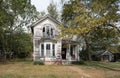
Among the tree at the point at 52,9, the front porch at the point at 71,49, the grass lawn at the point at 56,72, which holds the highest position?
the tree at the point at 52,9

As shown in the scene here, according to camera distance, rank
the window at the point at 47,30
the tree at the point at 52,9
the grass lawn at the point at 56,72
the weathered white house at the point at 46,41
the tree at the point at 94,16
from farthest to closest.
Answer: the tree at the point at 52,9 < the window at the point at 47,30 < the weathered white house at the point at 46,41 < the tree at the point at 94,16 < the grass lawn at the point at 56,72

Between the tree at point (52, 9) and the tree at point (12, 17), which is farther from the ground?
the tree at point (52, 9)

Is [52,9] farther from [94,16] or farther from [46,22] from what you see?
[94,16]

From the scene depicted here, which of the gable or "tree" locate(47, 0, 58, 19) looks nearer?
the gable

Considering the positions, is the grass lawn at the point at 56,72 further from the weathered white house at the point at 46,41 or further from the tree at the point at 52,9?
the tree at the point at 52,9

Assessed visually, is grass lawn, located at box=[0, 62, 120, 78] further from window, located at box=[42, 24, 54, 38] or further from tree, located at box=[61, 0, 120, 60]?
window, located at box=[42, 24, 54, 38]

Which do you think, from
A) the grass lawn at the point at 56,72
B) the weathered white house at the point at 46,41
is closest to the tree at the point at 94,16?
the grass lawn at the point at 56,72

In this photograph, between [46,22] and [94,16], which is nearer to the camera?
[94,16]

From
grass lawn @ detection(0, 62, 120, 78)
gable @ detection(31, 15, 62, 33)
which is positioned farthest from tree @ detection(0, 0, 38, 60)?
grass lawn @ detection(0, 62, 120, 78)

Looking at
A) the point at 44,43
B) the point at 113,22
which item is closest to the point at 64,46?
the point at 44,43

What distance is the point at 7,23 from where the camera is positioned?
144 ft

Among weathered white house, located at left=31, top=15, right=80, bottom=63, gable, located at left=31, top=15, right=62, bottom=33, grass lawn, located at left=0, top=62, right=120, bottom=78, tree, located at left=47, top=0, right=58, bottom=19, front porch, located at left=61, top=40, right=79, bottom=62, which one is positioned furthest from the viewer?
tree, located at left=47, top=0, right=58, bottom=19

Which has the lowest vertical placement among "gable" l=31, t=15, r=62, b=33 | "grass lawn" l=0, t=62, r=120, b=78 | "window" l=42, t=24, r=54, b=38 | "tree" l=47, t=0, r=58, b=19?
"grass lawn" l=0, t=62, r=120, b=78

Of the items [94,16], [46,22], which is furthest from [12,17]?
[94,16]
